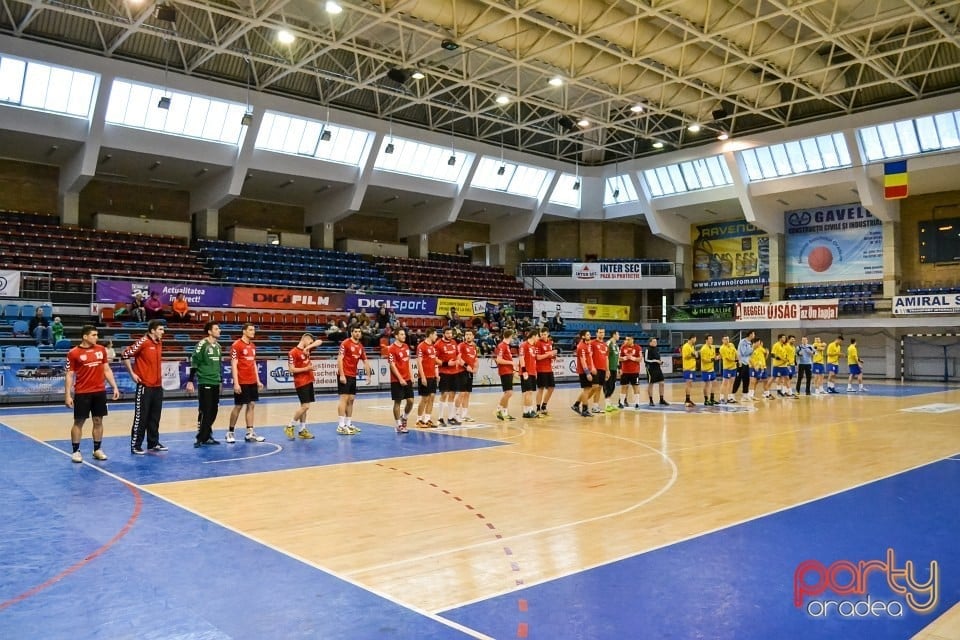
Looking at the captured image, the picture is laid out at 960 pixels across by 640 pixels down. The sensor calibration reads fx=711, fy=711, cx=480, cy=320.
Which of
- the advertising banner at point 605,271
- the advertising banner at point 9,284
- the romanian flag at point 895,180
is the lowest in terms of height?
the advertising banner at point 9,284

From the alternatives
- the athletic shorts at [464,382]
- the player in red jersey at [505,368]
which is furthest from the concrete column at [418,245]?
the athletic shorts at [464,382]

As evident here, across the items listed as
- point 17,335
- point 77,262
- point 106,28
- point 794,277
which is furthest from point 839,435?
point 794,277

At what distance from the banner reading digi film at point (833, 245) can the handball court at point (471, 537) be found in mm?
28110

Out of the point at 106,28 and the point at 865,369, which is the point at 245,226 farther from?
the point at 865,369

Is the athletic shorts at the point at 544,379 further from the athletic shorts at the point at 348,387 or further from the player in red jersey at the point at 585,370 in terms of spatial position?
the athletic shorts at the point at 348,387

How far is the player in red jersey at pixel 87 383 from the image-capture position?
9578 mm

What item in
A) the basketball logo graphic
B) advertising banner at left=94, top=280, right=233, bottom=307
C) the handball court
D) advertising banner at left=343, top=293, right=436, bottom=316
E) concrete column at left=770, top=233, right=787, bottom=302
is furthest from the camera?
concrete column at left=770, top=233, right=787, bottom=302

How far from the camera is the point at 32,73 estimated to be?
968 inches

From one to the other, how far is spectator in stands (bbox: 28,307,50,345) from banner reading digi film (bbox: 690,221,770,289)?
112 ft

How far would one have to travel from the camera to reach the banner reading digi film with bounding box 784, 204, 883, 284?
119 ft

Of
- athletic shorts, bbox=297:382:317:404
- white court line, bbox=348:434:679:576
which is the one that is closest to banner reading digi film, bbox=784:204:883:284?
athletic shorts, bbox=297:382:317:404

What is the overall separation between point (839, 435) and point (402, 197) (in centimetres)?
2691

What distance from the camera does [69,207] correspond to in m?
28.3

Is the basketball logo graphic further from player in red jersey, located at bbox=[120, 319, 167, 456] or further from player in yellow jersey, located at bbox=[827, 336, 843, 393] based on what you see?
player in red jersey, located at bbox=[120, 319, 167, 456]
